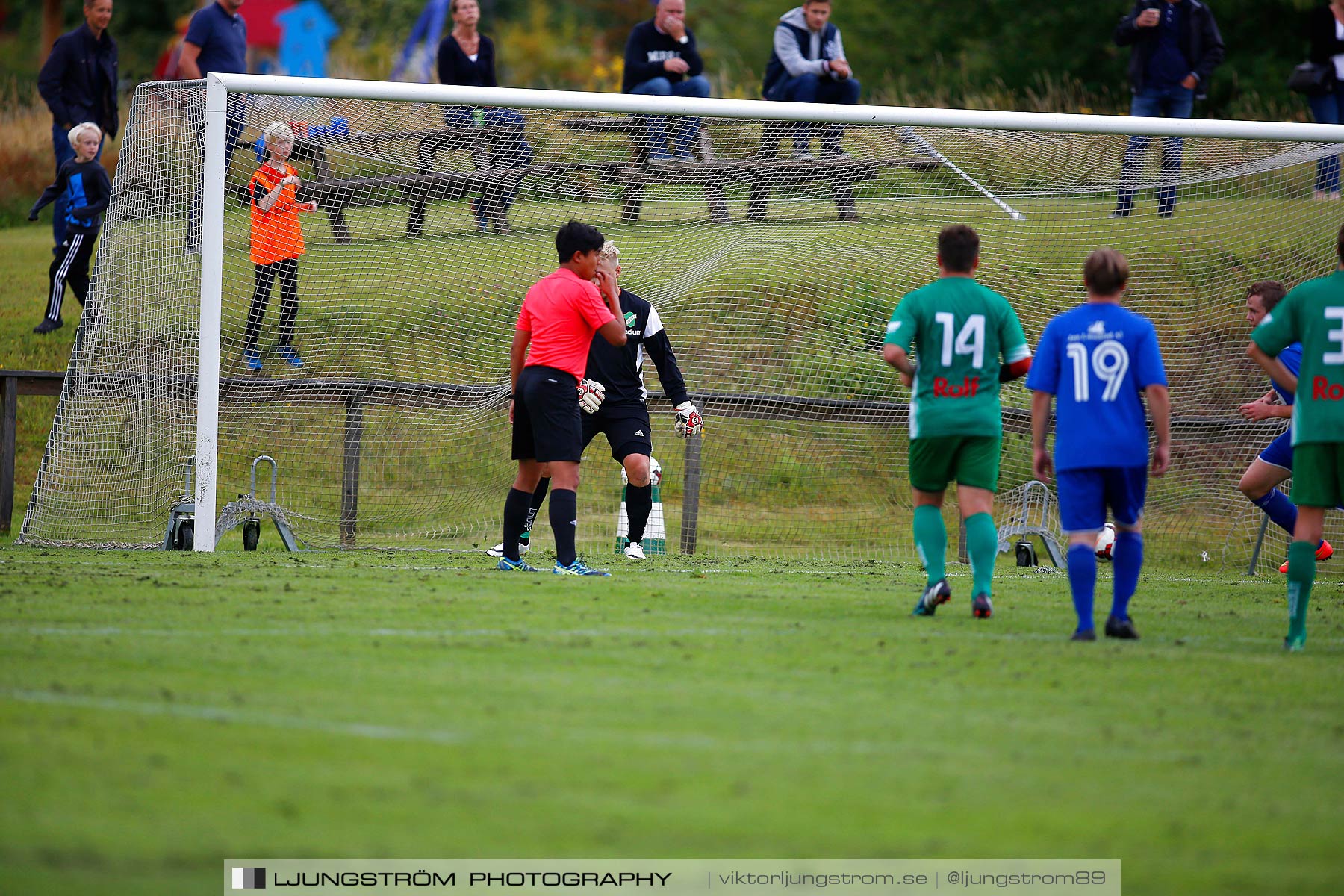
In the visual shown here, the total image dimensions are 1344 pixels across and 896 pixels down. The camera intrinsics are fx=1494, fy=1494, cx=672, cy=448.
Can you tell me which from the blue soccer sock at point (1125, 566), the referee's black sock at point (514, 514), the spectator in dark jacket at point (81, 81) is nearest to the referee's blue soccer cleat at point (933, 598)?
the blue soccer sock at point (1125, 566)

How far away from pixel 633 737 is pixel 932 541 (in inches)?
133

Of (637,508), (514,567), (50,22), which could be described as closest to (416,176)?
(637,508)

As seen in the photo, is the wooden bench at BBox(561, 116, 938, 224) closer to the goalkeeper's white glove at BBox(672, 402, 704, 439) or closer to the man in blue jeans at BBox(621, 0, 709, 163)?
the goalkeeper's white glove at BBox(672, 402, 704, 439)

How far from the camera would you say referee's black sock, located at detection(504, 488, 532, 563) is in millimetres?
8945

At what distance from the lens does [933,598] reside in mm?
7484

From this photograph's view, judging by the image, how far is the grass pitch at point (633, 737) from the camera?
11.9 feet

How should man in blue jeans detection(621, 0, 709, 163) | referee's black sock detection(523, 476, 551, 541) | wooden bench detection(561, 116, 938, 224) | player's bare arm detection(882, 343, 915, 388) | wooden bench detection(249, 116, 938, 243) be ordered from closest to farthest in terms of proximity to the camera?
player's bare arm detection(882, 343, 915, 388), referee's black sock detection(523, 476, 551, 541), wooden bench detection(249, 116, 938, 243), wooden bench detection(561, 116, 938, 224), man in blue jeans detection(621, 0, 709, 163)

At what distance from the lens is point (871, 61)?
112ft

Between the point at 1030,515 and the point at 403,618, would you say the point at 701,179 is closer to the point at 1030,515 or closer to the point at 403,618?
the point at 1030,515

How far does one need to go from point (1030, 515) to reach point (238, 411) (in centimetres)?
651

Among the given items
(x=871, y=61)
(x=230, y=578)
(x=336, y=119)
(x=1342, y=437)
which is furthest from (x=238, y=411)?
(x=871, y=61)

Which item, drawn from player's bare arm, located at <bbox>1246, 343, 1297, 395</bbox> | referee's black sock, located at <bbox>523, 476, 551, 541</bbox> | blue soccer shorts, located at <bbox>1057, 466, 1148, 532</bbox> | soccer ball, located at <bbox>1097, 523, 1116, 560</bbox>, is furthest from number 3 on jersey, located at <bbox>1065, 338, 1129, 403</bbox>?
soccer ball, located at <bbox>1097, 523, 1116, 560</bbox>

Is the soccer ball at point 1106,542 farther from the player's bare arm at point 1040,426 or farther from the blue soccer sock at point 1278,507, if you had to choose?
the player's bare arm at point 1040,426

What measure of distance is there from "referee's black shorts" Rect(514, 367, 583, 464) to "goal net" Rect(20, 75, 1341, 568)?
2714 mm
